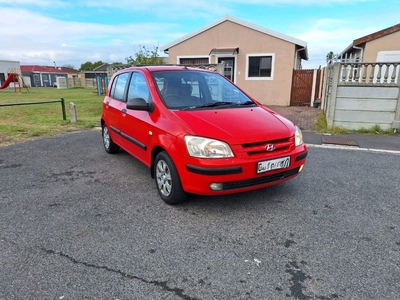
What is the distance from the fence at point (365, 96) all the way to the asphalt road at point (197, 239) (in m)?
3.65

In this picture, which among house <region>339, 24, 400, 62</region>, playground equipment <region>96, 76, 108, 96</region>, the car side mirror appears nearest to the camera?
the car side mirror

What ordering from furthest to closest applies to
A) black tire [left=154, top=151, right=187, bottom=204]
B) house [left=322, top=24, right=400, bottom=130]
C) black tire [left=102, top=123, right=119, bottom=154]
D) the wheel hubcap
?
1. house [left=322, top=24, right=400, bottom=130]
2. black tire [left=102, top=123, right=119, bottom=154]
3. the wheel hubcap
4. black tire [left=154, top=151, right=187, bottom=204]

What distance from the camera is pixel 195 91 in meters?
4.07

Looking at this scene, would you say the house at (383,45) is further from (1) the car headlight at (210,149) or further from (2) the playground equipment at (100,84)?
(2) the playground equipment at (100,84)

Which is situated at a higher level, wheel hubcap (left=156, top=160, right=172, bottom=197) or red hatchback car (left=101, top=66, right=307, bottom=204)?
red hatchback car (left=101, top=66, right=307, bottom=204)

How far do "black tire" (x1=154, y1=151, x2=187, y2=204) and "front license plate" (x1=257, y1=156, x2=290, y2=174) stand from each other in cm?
90

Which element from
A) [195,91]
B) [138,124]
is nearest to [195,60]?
[195,91]

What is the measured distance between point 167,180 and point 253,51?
12.9 m

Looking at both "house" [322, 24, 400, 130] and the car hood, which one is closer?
the car hood

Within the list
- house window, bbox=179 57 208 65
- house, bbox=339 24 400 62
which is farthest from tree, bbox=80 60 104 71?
house, bbox=339 24 400 62

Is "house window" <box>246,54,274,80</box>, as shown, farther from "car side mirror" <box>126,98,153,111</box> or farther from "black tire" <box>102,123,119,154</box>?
"car side mirror" <box>126,98,153,111</box>

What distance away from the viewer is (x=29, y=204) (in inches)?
138

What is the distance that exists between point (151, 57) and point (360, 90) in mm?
16638

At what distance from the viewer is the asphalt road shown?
84.8 inches
